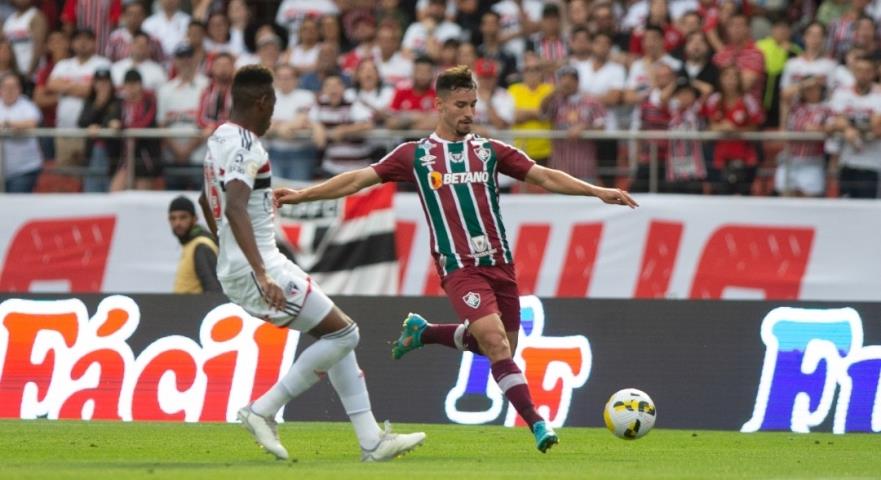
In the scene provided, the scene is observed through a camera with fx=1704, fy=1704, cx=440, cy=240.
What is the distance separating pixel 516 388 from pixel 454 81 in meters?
2.06

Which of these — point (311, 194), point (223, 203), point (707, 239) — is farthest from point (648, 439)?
point (707, 239)

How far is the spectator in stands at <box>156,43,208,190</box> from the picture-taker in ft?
65.3

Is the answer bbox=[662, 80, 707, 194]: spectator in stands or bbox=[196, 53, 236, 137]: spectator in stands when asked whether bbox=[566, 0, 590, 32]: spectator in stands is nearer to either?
bbox=[662, 80, 707, 194]: spectator in stands

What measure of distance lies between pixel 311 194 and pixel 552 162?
27.3ft

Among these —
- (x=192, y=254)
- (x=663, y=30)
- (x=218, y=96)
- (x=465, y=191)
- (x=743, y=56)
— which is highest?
(x=465, y=191)

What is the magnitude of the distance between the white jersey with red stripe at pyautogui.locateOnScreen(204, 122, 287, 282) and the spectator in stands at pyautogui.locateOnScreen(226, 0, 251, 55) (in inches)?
447

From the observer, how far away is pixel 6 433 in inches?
501

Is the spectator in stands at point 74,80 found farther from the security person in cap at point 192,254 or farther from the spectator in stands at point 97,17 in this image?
the security person in cap at point 192,254

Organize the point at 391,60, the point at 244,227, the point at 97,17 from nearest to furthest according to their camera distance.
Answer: the point at 244,227
the point at 391,60
the point at 97,17

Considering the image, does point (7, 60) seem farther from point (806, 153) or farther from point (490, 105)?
point (806, 153)

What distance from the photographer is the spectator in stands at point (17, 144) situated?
20.3m

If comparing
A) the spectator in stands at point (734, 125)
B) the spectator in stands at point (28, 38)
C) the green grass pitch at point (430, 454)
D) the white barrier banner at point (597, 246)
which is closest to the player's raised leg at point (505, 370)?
the green grass pitch at point (430, 454)

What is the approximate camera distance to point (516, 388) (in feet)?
35.7

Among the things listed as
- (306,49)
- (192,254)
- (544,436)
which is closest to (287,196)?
(544,436)
